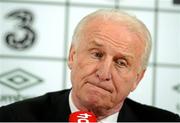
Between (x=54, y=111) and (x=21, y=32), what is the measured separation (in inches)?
44.8

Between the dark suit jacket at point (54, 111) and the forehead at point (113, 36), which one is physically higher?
the forehead at point (113, 36)

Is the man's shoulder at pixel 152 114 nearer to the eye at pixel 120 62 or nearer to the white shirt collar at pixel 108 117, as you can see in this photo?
the white shirt collar at pixel 108 117

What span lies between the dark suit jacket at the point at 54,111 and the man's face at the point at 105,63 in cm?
10

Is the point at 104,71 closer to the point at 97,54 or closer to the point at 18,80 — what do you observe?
the point at 97,54

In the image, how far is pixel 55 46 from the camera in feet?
6.68

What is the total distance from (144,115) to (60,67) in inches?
41.2

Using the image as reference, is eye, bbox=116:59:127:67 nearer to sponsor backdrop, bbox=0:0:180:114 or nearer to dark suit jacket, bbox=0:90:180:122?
dark suit jacket, bbox=0:90:180:122

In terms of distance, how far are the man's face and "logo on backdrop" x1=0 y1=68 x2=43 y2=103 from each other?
1.18 m

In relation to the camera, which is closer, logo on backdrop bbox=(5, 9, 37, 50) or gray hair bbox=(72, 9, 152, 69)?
gray hair bbox=(72, 9, 152, 69)

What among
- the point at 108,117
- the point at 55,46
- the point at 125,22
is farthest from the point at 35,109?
the point at 55,46

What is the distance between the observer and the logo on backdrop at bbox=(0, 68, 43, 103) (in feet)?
6.58

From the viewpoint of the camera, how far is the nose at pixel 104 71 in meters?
0.77

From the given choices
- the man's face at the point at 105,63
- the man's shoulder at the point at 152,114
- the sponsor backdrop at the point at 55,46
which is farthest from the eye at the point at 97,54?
the sponsor backdrop at the point at 55,46

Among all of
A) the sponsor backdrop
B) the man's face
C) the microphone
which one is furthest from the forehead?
the sponsor backdrop
